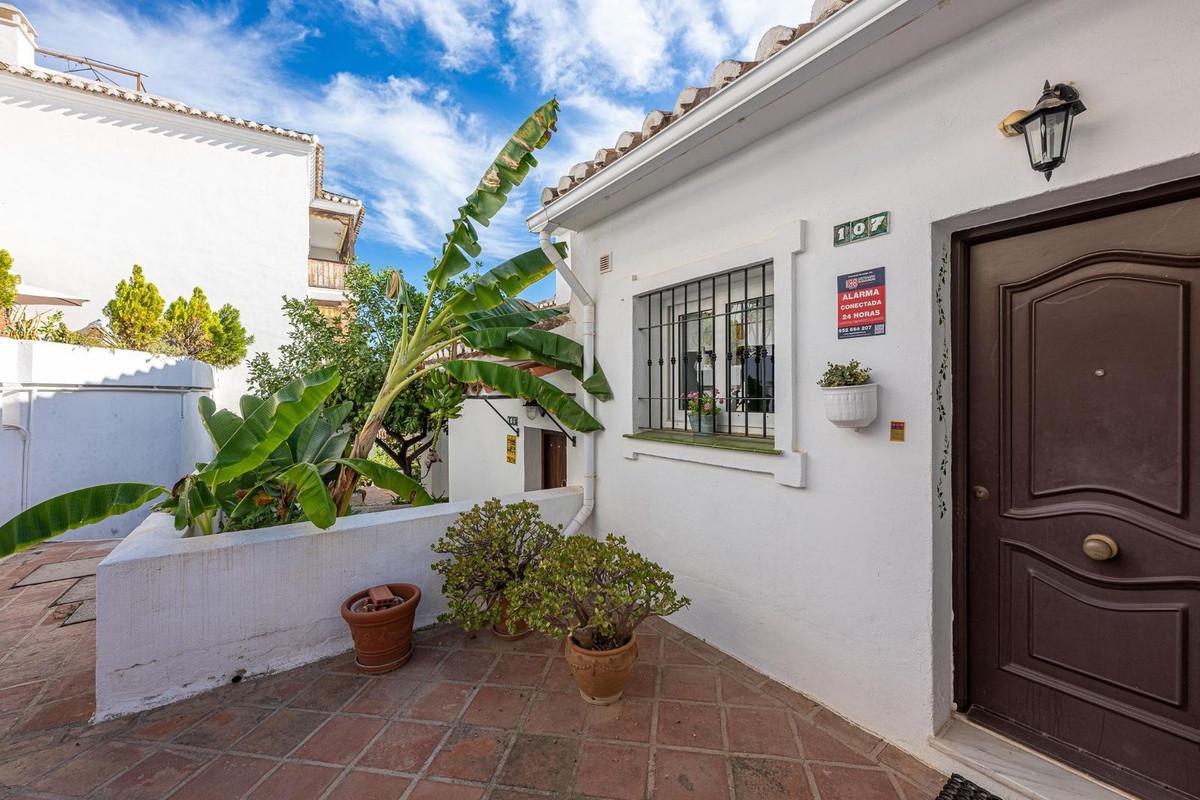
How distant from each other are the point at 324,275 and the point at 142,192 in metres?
4.67

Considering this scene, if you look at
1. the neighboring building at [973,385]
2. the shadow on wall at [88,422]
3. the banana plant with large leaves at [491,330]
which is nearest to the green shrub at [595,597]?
the neighboring building at [973,385]

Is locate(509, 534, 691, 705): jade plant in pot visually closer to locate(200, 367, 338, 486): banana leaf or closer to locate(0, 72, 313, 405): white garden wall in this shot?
locate(200, 367, 338, 486): banana leaf

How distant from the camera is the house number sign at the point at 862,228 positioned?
2891 millimetres

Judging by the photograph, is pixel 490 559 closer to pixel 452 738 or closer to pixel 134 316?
pixel 452 738

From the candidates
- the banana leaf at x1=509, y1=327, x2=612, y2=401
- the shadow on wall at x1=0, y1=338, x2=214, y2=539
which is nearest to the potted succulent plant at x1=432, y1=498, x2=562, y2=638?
the banana leaf at x1=509, y1=327, x2=612, y2=401

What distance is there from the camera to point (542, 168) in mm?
4863

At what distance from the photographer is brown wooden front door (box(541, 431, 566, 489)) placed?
6.91m

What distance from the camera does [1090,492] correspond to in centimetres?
236

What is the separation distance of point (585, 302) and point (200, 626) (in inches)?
172

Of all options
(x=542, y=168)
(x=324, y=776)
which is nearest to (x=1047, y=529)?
(x=324, y=776)

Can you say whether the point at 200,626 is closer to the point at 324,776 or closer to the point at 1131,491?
the point at 324,776

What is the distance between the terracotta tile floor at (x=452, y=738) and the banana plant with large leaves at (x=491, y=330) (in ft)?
6.42

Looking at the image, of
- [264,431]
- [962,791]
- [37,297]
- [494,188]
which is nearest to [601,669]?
[962,791]

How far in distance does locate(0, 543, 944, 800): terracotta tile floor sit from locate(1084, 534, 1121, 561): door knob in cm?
146
